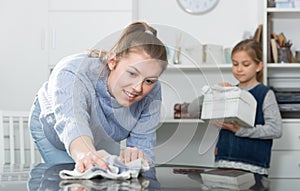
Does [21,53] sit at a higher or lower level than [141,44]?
higher

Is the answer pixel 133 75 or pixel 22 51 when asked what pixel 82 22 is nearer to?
pixel 22 51

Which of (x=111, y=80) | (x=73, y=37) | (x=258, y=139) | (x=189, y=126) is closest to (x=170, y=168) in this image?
(x=189, y=126)

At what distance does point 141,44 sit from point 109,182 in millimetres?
325

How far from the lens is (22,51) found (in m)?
3.27

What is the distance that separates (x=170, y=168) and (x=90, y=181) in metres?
0.36

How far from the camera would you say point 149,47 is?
1.28 m

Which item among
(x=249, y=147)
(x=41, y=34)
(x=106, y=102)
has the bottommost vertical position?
(x=249, y=147)

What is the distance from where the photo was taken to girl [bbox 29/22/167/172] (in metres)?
1.27

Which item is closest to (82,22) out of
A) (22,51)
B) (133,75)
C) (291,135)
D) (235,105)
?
(22,51)

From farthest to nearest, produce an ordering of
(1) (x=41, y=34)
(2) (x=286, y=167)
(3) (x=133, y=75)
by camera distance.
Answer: (1) (x=41, y=34) < (2) (x=286, y=167) < (3) (x=133, y=75)

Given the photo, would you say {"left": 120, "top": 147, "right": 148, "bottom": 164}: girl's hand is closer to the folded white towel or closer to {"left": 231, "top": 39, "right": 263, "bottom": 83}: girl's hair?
the folded white towel

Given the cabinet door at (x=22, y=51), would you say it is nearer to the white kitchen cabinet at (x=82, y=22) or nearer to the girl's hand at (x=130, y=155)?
the white kitchen cabinet at (x=82, y=22)

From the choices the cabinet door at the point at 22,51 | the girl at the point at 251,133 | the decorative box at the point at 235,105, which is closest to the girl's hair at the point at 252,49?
the girl at the point at 251,133

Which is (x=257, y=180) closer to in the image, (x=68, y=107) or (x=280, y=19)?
(x=68, y=107)
